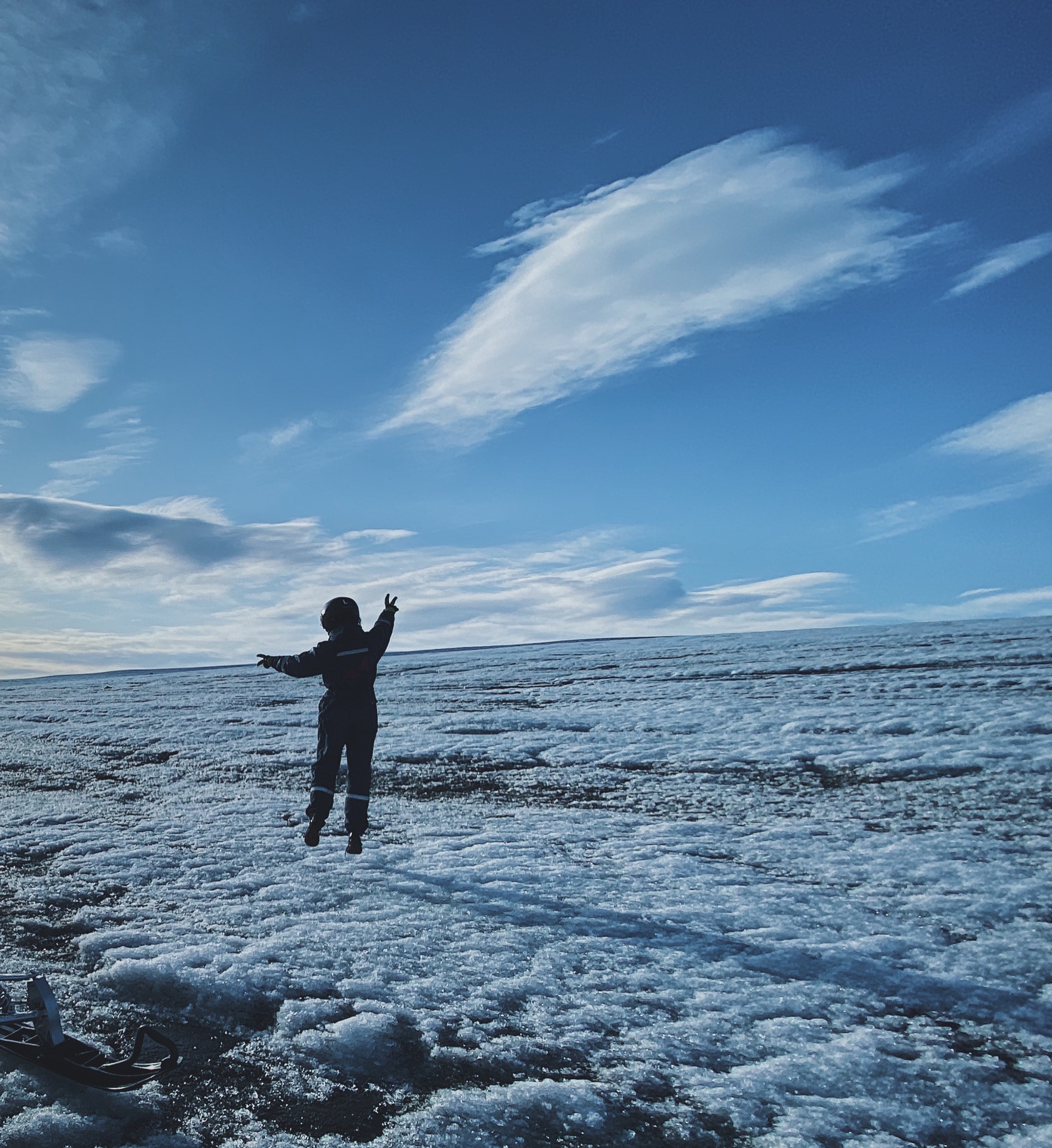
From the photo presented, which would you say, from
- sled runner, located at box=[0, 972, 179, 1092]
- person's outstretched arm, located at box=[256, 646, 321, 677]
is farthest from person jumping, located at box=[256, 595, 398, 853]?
sled runner, located at box=[0, 972, 179, 1092]

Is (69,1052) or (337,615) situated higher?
(337,615)

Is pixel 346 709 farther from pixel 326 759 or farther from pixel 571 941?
pixel 571 941

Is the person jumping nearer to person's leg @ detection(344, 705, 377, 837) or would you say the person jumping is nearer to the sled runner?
person's leg @ detection(344, 705, 377, 837)

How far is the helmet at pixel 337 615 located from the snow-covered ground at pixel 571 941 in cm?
185

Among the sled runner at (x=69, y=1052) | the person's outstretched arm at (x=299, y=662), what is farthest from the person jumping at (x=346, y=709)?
the sled runner at (x=69, y=1052)

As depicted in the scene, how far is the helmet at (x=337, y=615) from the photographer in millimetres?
5645

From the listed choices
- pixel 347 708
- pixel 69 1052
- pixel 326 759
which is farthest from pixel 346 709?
pixel 69 1052

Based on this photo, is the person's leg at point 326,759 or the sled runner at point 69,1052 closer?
the sled runner at point 69,1052

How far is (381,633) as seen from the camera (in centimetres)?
555

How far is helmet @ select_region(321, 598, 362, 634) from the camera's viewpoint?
222 inches

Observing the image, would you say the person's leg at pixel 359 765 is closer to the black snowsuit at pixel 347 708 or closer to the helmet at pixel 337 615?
the black snowsuit at pixel 347 708

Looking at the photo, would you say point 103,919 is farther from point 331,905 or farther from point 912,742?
point 912,742

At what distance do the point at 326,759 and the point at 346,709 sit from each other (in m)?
0.41

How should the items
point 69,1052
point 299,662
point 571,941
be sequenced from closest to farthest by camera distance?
point 69,1052, point 571,941, point 299,662
